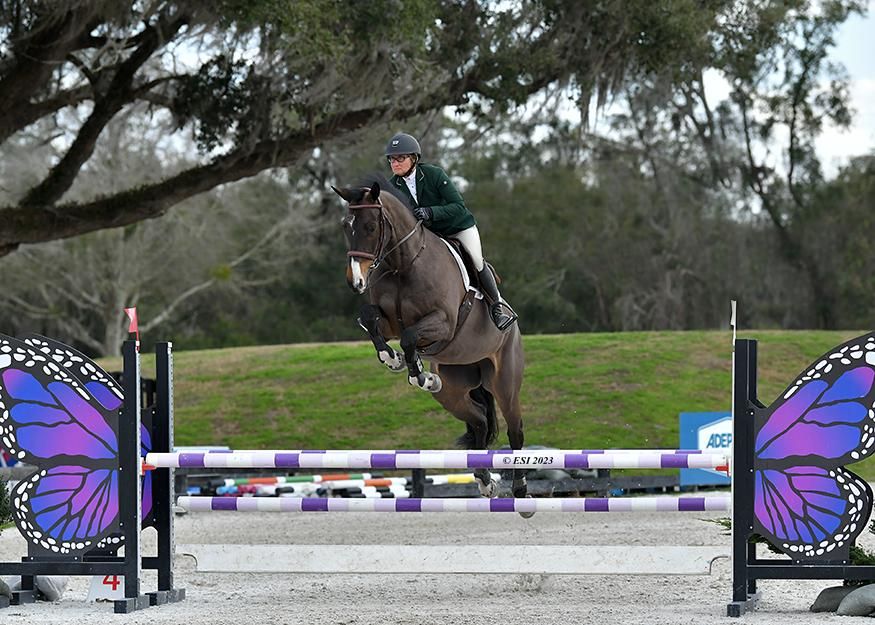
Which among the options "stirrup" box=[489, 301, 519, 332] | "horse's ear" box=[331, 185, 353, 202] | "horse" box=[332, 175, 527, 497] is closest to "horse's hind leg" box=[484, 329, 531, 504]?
"horse" box=[332, 175, 527, 497]

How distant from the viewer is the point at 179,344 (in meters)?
33.8

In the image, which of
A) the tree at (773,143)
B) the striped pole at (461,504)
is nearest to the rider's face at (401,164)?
the striped pole at (461,504)

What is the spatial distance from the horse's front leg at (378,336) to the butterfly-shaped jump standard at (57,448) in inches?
54.8

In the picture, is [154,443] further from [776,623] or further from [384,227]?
[776,623]

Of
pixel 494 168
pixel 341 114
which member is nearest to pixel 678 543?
pixel 341 114

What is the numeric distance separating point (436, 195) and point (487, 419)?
1658mm

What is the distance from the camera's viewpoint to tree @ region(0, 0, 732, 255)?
12.1 m

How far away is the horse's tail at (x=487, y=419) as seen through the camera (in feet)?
27.0

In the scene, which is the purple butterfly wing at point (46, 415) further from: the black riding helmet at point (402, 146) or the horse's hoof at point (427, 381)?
the black riding helmet at point (402, 146)

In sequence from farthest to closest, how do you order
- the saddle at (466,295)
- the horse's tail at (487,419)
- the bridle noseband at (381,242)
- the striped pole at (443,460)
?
1. the horse's tail at (487,419)
2. the saddle at (466,295)
3. the bridle noseband at (381,242)
4. the striped pole at (443,460)

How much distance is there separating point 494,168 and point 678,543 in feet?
83.7

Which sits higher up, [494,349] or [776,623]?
[494,349]

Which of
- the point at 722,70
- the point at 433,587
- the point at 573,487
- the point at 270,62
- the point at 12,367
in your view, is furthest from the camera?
the point at 722,70

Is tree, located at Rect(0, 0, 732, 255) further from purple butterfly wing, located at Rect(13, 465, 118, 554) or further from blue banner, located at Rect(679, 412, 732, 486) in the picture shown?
purple butterfly wing, located at Rect(13, 465, 118, 554)
